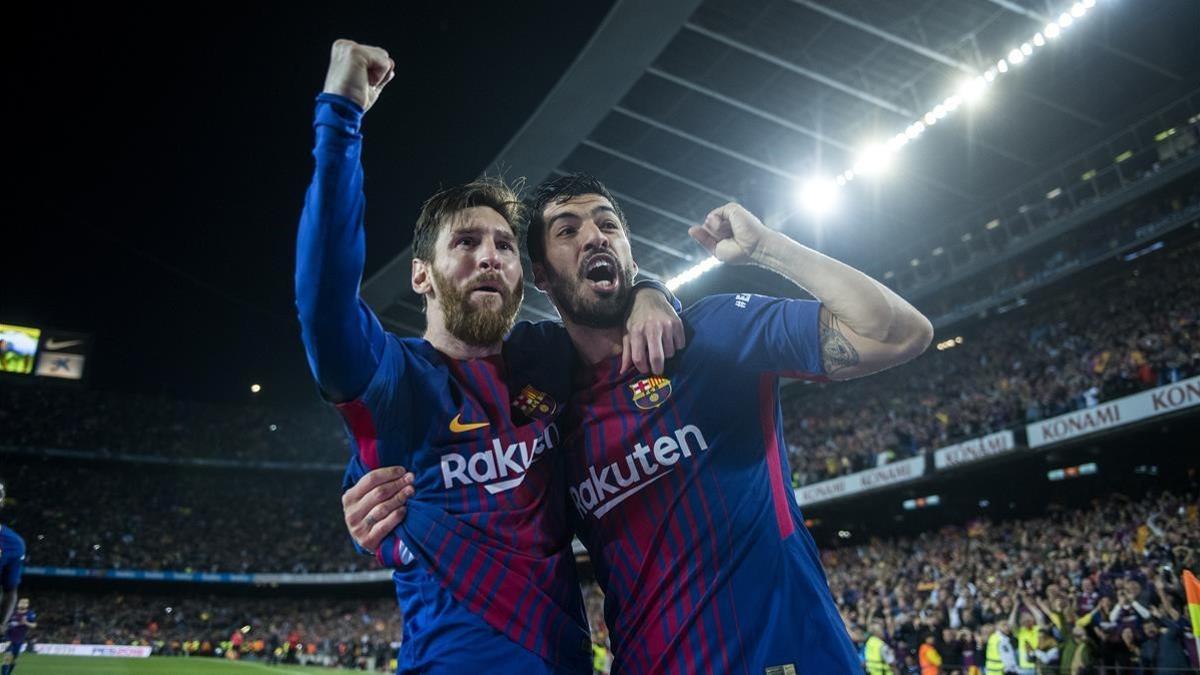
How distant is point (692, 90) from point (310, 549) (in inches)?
1526

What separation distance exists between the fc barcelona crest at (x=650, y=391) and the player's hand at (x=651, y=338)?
52mm

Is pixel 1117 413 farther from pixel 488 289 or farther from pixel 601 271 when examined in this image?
pixel 488 289

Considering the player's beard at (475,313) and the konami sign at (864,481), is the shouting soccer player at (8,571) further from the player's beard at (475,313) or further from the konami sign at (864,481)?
the konami sign at (864,481)

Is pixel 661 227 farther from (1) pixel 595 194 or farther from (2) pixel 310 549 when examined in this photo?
(2) pixel 310 549

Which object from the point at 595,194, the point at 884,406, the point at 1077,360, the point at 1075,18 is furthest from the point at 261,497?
the point at 595,194

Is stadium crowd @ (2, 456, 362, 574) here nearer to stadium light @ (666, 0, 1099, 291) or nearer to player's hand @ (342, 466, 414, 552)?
stadium light @ (666, 0, 1099, 291)

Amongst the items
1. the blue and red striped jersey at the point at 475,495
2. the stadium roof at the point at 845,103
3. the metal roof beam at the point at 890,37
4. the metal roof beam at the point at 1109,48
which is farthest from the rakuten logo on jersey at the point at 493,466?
the metal roof beam at the point at 1109,48

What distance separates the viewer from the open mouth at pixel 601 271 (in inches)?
125

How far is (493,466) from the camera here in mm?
2617

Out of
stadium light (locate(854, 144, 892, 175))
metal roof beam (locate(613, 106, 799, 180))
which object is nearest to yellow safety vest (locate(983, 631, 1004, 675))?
stadium light (locate(854, 144, 892, 175))

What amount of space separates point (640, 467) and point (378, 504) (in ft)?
2.93

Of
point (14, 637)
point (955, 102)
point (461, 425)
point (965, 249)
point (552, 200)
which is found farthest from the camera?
point (965, 249)

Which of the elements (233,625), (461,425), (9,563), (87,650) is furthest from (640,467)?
(233,625)

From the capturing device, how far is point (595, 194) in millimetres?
3359
